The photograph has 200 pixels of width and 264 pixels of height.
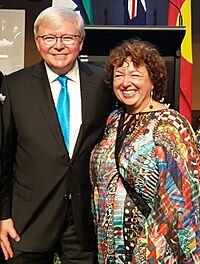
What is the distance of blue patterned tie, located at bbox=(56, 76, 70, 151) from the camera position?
2094mm

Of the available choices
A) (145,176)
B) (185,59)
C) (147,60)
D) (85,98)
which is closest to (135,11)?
(185,59)

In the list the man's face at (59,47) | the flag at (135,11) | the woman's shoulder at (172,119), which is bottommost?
the woman's shoulder at (172,119)

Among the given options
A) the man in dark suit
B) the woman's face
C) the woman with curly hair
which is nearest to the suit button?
the man in dark suit

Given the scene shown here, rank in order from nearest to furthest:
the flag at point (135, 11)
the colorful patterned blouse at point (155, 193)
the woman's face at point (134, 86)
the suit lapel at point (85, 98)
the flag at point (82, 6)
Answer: the colorful patterned blouse at point (155, 193)
the woman's face at point (134, 86)
the suit lapel at point (85, 98)
the flag at point (82, 6)
the flag at point (135, 11)

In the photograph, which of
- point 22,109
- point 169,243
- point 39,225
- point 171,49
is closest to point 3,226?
point 39,225

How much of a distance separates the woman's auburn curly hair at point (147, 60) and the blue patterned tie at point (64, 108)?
0.73 feet

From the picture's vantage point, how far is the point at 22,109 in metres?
2.09

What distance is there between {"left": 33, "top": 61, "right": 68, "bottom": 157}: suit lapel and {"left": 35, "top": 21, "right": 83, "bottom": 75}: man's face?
0.07m

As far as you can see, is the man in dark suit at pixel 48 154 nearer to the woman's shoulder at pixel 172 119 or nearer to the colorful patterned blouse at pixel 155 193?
the colorful patterned blouse at pixel 155 193

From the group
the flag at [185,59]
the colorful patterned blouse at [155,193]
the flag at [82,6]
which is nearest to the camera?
the colorful patterned blouse at [155,193]

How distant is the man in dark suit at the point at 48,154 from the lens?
81.4 inches

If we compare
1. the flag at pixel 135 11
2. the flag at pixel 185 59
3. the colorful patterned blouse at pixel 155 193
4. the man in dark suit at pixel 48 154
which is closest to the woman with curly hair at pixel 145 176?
the colorful patterned blouse at pixel 155 193

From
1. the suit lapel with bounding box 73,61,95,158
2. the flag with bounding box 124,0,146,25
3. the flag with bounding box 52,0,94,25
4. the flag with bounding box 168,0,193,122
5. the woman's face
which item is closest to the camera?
the woman's face

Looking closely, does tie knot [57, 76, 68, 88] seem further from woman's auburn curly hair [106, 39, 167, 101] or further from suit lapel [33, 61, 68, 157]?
woman's auburn curly hair [106, 39, 167, 101]
